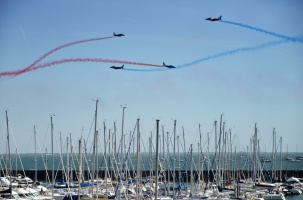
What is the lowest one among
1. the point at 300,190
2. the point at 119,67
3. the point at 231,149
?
the point at 300,190

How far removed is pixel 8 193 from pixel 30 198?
2.96 meters

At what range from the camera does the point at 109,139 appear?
67625 mm

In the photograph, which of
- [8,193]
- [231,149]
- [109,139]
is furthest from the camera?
[231,149]

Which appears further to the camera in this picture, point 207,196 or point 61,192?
point 61,192

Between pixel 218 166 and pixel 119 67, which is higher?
pixel 119 67

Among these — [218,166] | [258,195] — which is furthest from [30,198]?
[258,195]

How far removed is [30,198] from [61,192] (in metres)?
13.0

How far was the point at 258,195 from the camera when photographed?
212ft

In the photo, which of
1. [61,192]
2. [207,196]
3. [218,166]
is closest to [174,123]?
[218,166]

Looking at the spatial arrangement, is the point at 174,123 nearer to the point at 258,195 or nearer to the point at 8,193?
the point at 258,195

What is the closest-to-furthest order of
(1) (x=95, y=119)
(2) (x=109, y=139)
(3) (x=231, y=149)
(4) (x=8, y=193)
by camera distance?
(1) (x=95, y=119), (4) (x=8, y=193), (2) (x=109, y=139), (3) (x=231, y=149)

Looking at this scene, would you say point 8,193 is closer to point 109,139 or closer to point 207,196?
point 109,139

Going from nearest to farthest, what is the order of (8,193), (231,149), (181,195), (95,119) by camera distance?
(95,119) < (8,193) < (181,195) < (231,149)

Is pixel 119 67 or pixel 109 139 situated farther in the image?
pixel 109 139
